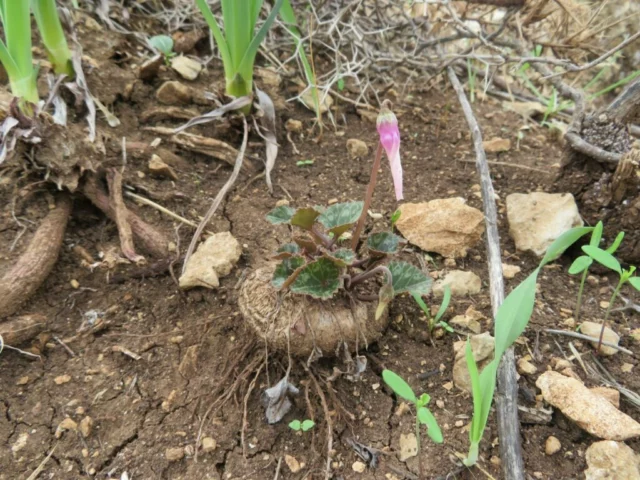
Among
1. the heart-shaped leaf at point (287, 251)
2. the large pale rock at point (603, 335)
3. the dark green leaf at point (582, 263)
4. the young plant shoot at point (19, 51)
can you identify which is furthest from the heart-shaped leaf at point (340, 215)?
the young plant shoot at point (19, 51)

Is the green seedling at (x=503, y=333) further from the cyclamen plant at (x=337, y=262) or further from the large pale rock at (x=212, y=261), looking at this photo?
the large pale rock at (x=212, y=261)

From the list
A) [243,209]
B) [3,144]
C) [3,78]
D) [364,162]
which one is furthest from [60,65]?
[364,162]

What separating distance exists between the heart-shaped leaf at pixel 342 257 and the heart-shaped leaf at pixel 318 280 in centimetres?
2

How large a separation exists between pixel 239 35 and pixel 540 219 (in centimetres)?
118

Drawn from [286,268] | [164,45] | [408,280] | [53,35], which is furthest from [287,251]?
[164,45]

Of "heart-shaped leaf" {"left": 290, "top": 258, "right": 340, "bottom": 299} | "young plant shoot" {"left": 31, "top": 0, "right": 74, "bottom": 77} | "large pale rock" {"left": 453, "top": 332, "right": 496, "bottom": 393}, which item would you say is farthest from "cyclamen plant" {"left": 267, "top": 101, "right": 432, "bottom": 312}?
"young plant shoot" {"left": 31, "top": 0, "right": 74, "bottom": 77}

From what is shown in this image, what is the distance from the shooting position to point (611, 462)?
1002 millimetres

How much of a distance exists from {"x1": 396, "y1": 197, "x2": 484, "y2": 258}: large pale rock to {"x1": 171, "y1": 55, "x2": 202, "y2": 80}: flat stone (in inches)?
46.2

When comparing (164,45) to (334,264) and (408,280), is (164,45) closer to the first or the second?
(334,264)

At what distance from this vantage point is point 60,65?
5.81ft

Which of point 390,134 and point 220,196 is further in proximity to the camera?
point 220,196

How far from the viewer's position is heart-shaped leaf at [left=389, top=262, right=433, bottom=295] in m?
1.20

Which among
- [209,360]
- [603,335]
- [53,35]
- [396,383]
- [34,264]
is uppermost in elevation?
[53,35]

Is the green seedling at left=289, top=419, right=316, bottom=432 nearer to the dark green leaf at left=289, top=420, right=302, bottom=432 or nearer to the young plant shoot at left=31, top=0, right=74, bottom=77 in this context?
the dark green leaf at left=289, top=420, right=302, bottom=432
